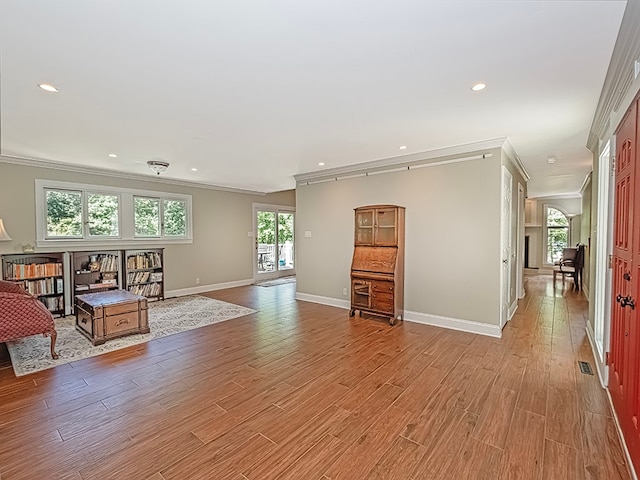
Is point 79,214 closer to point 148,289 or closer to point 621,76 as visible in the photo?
point 148,289

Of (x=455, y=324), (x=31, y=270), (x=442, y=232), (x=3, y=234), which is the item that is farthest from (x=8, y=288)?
(x=455, y=324)

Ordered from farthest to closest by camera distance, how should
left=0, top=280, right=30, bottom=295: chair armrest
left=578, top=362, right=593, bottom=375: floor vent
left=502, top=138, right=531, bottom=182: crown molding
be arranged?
left=502, top=138, right=531, bottom=182: crown molding, left=0, top=280, right=30, bottom=295: chair armrest, left=578, top=362, right=593, bottom=375: floor vent

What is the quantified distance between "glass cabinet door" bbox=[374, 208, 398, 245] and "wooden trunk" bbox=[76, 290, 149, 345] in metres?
3.48

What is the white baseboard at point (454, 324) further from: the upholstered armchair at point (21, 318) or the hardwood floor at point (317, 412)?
the upholstered armchair at point (21, 318)

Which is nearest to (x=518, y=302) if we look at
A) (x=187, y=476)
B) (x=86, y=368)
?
(x=187, y=476)

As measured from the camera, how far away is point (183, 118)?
126 inches

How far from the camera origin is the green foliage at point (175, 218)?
6781 mm

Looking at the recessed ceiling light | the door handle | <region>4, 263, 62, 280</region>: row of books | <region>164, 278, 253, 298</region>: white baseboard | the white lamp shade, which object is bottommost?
<region>164, 278, 253, 298</region>: white baseboard

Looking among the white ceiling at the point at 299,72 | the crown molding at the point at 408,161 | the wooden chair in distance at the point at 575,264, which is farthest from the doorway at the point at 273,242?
the wooden chair in distance at the point at 575,264

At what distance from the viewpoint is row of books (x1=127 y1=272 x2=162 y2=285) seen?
6094mm

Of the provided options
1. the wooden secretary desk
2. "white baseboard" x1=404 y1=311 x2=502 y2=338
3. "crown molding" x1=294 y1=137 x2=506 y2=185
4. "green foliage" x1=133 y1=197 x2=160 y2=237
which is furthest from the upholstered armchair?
"white baseboard" x1=404 y1=311 x2=502 y2=338

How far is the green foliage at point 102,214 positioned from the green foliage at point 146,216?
1.22ft

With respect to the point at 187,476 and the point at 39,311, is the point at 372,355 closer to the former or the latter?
the point at 187,476

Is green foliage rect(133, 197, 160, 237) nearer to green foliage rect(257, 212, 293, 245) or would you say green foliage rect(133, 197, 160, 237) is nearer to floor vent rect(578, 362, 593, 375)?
green foliage rect(257, 212, 293, 245)
